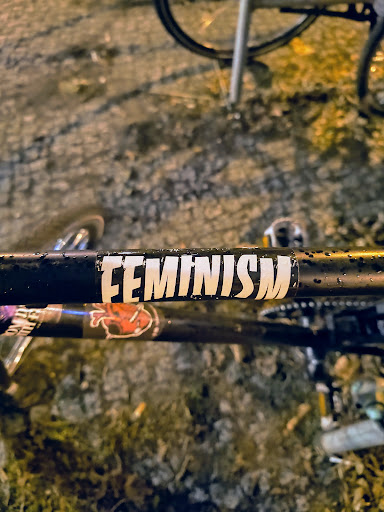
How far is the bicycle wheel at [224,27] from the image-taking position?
3209 mm

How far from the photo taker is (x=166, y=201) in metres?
2.71

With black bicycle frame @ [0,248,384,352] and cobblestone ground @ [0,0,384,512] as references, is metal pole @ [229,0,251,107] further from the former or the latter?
black bicycle frame @ [0,248,384,352]

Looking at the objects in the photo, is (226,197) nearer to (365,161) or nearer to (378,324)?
(365,161)

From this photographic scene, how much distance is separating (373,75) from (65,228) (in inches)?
111

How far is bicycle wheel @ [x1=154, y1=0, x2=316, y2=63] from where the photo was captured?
10.5 feet

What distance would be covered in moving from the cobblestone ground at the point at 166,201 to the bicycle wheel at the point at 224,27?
149 millimetres

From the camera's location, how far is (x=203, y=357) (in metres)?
2.27

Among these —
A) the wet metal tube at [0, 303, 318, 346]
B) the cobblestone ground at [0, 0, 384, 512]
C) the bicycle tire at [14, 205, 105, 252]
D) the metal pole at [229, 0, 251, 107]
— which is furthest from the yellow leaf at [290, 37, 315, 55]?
the wet metal tube at [0, 303, 318, 346]

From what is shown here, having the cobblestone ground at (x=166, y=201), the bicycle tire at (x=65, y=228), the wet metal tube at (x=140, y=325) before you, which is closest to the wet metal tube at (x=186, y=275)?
the wet metal tube at (x=140, y=325)

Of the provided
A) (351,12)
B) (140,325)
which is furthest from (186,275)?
(351,12)

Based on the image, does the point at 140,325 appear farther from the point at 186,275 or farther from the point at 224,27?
the point at 224,27

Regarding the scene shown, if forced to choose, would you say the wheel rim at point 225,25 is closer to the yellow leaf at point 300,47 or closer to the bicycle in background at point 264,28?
the bicycle in background at point 264,28

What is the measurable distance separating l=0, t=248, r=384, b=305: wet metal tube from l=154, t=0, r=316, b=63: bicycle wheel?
99.8 inches

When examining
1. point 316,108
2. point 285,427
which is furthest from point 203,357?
point 316,108
